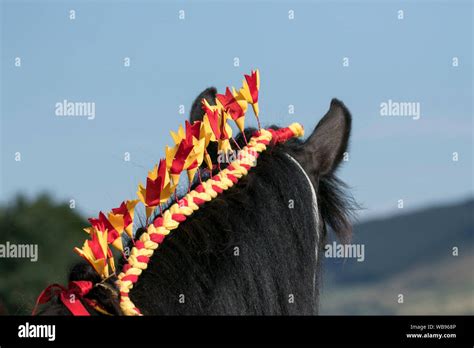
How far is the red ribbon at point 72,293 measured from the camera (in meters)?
2.63

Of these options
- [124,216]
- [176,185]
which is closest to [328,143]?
[176,185]

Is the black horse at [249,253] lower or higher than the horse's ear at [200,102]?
lower

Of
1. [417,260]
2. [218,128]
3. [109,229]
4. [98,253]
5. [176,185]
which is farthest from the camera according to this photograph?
[417,260]

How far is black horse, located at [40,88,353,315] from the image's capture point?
9.23 ft

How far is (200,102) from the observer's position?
3793 mm

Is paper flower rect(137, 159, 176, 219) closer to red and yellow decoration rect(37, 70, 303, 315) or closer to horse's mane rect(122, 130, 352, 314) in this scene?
red and yellow decoration rect(37, 70, 303, 315)

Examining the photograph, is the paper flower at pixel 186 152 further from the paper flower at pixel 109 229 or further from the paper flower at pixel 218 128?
the paper flower at pixel 109 229

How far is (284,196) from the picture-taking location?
316cm

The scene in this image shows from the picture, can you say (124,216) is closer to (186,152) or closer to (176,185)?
(176,185)

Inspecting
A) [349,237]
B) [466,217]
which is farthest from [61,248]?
[466,217]

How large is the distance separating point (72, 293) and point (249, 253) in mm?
607

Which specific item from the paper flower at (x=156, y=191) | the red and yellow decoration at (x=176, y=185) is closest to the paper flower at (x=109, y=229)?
the red and yellow decoration at (x=176, y=185)

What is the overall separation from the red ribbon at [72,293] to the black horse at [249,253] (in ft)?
0.08

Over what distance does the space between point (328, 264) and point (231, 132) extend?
666mm
